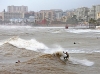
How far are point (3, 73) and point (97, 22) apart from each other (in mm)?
113641

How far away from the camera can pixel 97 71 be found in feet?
43.4

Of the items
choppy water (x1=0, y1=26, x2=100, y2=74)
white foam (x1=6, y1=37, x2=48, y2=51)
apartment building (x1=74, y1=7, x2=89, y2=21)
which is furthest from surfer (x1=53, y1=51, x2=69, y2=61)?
apartment building (x1=74, y1=7, x2=89, y2=21)

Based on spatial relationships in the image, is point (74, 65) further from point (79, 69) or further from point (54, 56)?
point (54, 56)

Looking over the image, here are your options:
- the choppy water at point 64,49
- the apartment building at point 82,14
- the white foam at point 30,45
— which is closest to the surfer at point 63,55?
the choppy water at point 64,49

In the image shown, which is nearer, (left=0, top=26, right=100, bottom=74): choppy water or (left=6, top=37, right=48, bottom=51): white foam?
(left=0, top=26, right=100, bottom=74): choppy water

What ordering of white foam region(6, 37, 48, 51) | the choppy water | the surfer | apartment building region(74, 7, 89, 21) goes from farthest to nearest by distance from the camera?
apartment building region(74, 7, 89, 21) < white foam region(6, 37, 48, 51) < the surfer < the choppy water

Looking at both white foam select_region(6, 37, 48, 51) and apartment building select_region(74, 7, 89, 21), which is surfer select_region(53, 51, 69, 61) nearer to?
white foam select_region(6, 37, 48, 51)

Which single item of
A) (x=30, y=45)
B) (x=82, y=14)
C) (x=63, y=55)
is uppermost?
(x=82, y=14)

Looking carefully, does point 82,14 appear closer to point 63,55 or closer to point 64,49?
point 64,49

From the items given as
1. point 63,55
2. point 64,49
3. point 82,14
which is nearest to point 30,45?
point 64,49

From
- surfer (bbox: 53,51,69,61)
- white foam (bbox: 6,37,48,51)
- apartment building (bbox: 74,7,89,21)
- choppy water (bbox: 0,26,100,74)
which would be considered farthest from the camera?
apartment building (bbox: 74,7,89,21)

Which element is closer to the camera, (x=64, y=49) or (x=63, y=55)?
(x=63, y=55)

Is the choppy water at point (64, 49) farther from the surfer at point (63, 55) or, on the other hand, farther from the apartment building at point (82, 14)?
the apartment building at point (82, 14)

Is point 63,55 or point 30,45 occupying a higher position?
point 63,55
